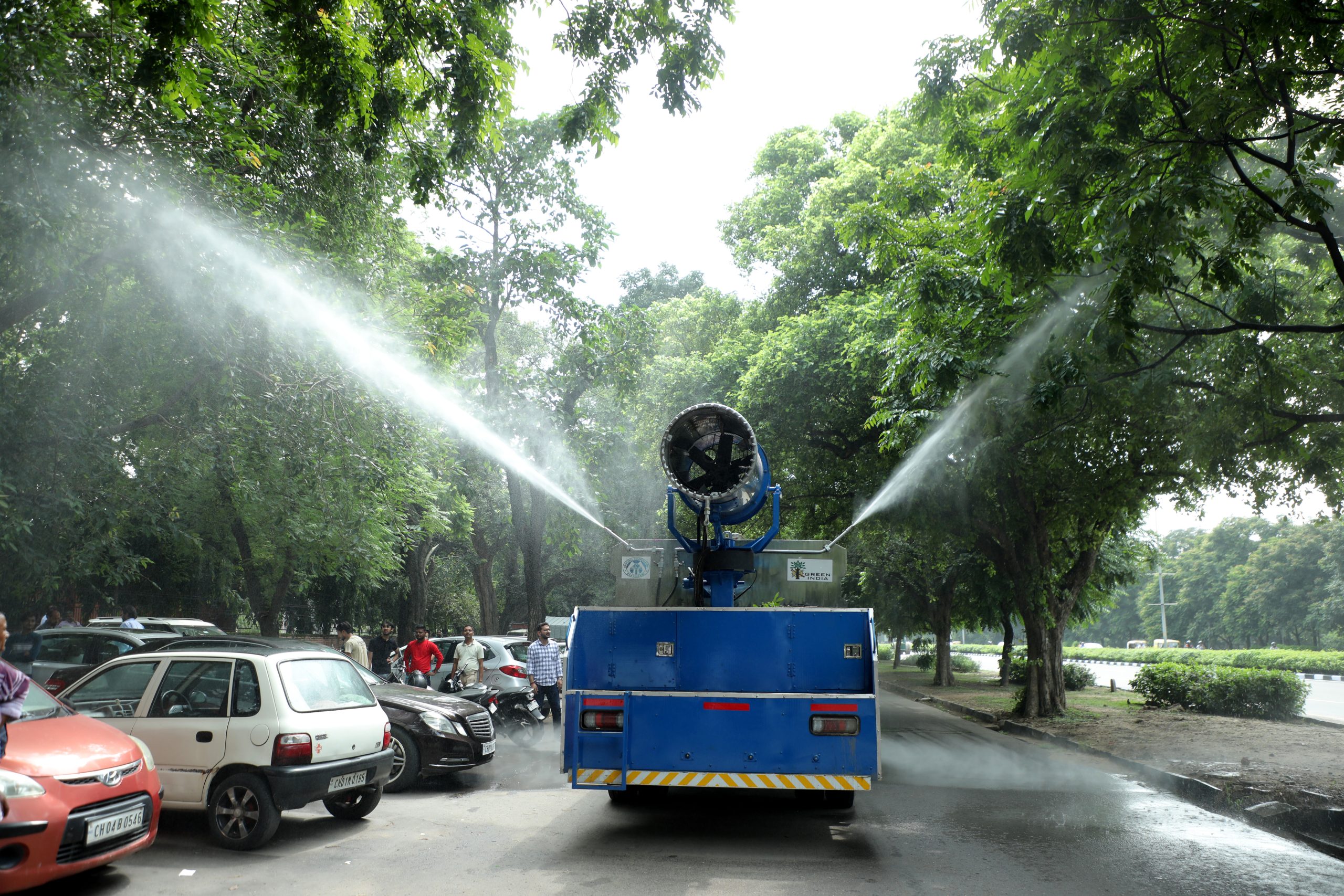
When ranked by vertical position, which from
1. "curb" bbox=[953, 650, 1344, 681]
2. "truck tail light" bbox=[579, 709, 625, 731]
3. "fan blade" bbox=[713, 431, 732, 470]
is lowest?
"curb" bbox=[953, 650, 1344, 681]

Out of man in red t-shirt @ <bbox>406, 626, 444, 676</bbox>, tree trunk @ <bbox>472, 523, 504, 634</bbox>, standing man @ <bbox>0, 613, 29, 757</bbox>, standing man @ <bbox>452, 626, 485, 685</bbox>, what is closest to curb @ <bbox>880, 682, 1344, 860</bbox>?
standing man @ <bbox>452, 626, 485, 685</bbox>

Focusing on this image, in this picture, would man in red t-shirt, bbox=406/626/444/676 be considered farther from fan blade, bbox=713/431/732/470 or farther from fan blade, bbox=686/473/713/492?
fan blade, bbox=713/431/732/470

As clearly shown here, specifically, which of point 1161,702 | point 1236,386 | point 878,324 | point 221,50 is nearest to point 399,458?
point 221,50

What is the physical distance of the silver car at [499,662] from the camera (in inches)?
566

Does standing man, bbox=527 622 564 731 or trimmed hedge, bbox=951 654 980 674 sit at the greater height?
standing man, bbox=527 622 564 731

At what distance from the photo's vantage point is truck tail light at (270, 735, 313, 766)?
731cm

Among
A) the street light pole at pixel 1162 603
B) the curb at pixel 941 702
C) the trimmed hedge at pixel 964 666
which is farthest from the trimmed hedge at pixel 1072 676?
the street light pole at pixel 1162 603

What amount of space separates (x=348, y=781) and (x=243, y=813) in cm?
80

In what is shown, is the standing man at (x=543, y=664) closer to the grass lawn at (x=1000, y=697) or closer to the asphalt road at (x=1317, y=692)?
the grass lawn at (x=1000, y=697)

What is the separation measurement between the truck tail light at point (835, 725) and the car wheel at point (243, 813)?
420 cm

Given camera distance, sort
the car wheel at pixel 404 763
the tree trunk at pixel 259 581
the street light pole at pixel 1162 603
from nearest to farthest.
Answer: the car wheel at pixel 404 763 → the tree trunk at pixel 259 581 → the street light pole at pixel 1162 603

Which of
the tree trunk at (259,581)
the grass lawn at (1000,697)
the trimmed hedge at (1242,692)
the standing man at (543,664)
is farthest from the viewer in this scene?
the tree trunk at (259,581)

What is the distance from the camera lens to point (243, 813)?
291 inches

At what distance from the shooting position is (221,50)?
11.8m
